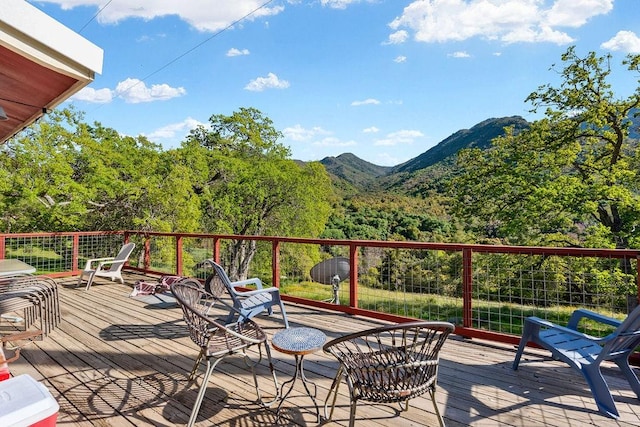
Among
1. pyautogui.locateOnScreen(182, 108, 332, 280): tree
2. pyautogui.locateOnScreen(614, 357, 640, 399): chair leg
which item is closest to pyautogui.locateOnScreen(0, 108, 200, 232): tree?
pyautogui.locateOnScreen(182, 108, 332, 280): tree

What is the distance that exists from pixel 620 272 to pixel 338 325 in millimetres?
8349

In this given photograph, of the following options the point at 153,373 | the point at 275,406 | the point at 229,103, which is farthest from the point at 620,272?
the point at 229,103

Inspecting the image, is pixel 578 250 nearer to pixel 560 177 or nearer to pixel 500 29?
pixel 560 177

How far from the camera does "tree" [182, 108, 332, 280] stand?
17547mm

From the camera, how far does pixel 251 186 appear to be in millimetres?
17734

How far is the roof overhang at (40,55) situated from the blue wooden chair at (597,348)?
3.86 meters

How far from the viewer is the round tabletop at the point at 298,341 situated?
2260 millimetres

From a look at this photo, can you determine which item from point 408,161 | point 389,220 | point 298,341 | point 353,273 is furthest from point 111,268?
Result: point 408,161

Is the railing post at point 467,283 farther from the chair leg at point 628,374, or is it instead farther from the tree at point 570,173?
the tree at point 570,173

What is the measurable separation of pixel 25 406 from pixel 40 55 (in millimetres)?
2147

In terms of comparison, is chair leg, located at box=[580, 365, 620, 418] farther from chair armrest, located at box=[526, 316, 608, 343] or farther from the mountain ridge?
the mountain ridge

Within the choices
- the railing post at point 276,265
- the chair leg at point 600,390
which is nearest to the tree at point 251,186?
the railing post at point 276,265

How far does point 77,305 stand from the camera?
5320 millimetres

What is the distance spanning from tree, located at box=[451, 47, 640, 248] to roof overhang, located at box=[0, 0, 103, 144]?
476 inches
